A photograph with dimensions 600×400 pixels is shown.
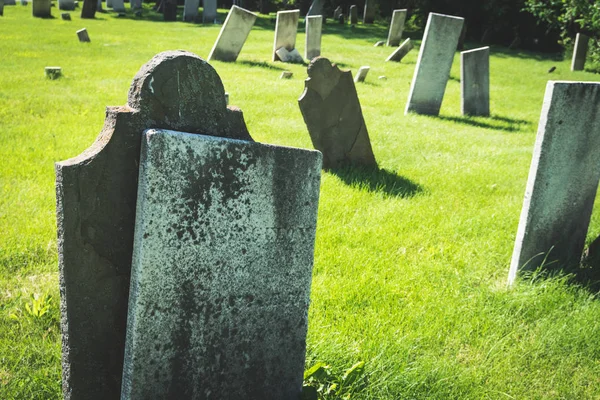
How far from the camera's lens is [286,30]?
15.2m

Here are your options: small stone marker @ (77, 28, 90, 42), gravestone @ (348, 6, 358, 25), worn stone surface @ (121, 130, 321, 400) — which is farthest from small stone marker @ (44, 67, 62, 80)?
gravestone @ (348, 6, 358, 25)

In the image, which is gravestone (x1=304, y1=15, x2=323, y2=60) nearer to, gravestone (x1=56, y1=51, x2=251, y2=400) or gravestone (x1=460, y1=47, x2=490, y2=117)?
gravestone (x1=460, y1=47, x2=490, y2=117)

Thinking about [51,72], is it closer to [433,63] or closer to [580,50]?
[433,63]

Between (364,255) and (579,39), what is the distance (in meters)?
19.8

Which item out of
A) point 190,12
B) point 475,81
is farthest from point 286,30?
point 190,12

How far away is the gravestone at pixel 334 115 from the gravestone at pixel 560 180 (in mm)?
2613

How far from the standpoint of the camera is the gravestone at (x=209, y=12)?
2547 cm

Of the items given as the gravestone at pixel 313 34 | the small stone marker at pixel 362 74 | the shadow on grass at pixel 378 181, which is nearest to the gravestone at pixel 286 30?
the gravestone at pixel 313 34

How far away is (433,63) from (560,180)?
678cm

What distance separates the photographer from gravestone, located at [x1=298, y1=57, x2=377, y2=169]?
590 centimetres

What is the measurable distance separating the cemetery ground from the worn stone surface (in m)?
0.61

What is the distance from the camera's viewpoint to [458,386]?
287 cm

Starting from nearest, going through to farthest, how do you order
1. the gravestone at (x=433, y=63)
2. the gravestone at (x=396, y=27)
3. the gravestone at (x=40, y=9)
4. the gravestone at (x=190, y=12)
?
the gravestone at (x=433, y=63)
the gravestone at (x=396, y=27)
the gravestone at (x=40, y=9)
the gravestone at (x=190, y=12)

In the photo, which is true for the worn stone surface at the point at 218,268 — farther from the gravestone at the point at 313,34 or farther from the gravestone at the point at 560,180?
the gravestone at the point at 313,34
